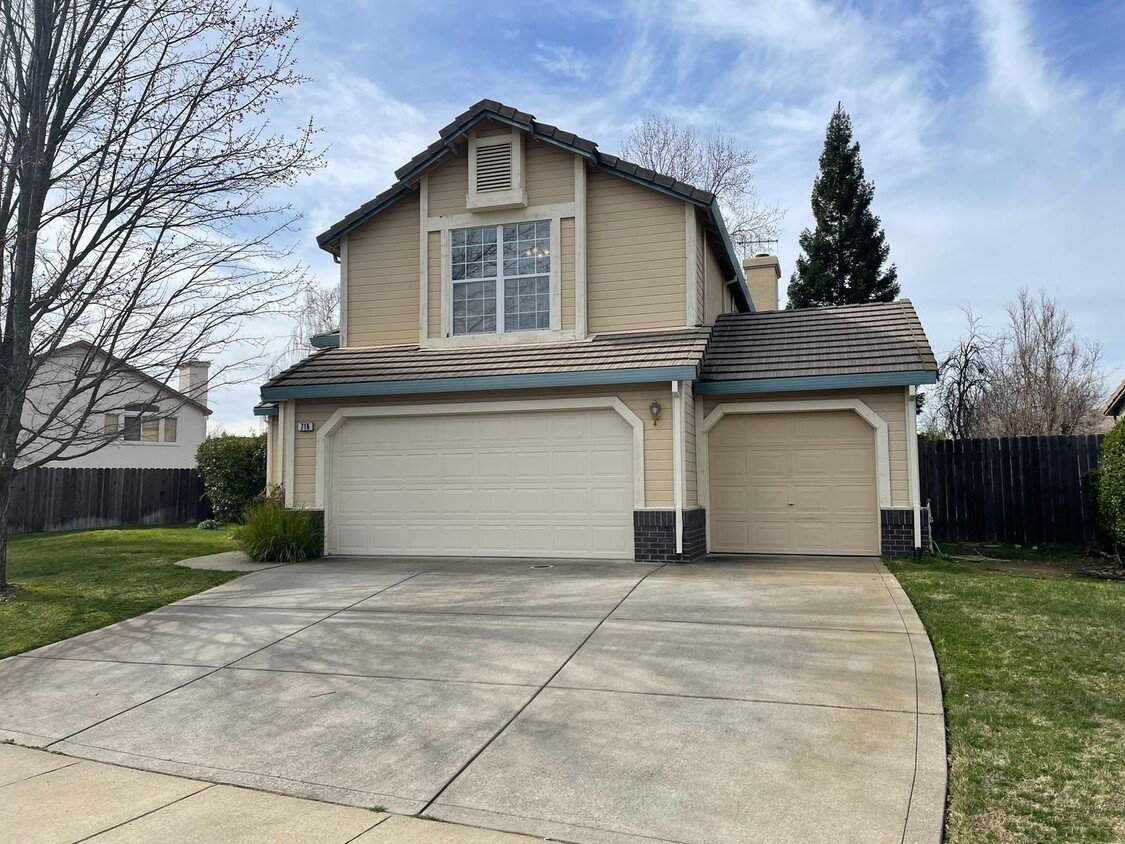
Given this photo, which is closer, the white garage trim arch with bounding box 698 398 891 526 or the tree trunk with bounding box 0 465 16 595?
the tree trunk with bounding box 0 465 16 595

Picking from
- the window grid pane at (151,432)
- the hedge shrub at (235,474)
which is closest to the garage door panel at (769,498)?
the hedge shrub at (235,474)

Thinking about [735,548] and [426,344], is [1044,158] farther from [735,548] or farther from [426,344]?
[426,344]

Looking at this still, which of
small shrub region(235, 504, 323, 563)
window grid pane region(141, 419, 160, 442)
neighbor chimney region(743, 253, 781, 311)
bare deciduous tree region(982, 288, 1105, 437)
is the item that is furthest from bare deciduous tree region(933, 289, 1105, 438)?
window grid pane region(141, 419, 160, 442)

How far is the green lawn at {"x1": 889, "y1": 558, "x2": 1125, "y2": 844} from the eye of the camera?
3586 millimetres

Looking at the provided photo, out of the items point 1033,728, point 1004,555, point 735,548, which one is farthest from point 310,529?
point 1004,555

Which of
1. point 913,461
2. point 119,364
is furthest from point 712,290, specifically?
point 119,364

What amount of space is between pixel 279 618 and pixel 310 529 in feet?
13.8

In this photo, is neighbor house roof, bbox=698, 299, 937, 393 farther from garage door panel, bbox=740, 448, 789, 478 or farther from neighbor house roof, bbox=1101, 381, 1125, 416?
neighbor house roof, bbox=1101, 381, 1125, 416

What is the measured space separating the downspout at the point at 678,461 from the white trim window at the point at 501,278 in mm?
2704

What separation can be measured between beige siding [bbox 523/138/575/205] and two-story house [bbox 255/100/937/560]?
32mm

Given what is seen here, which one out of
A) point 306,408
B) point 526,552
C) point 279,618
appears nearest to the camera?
point 279,618

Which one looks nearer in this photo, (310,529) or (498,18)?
(498,18)

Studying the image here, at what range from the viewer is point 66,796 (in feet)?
Result: 14.1

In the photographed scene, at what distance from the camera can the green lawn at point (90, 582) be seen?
27.0 ft
